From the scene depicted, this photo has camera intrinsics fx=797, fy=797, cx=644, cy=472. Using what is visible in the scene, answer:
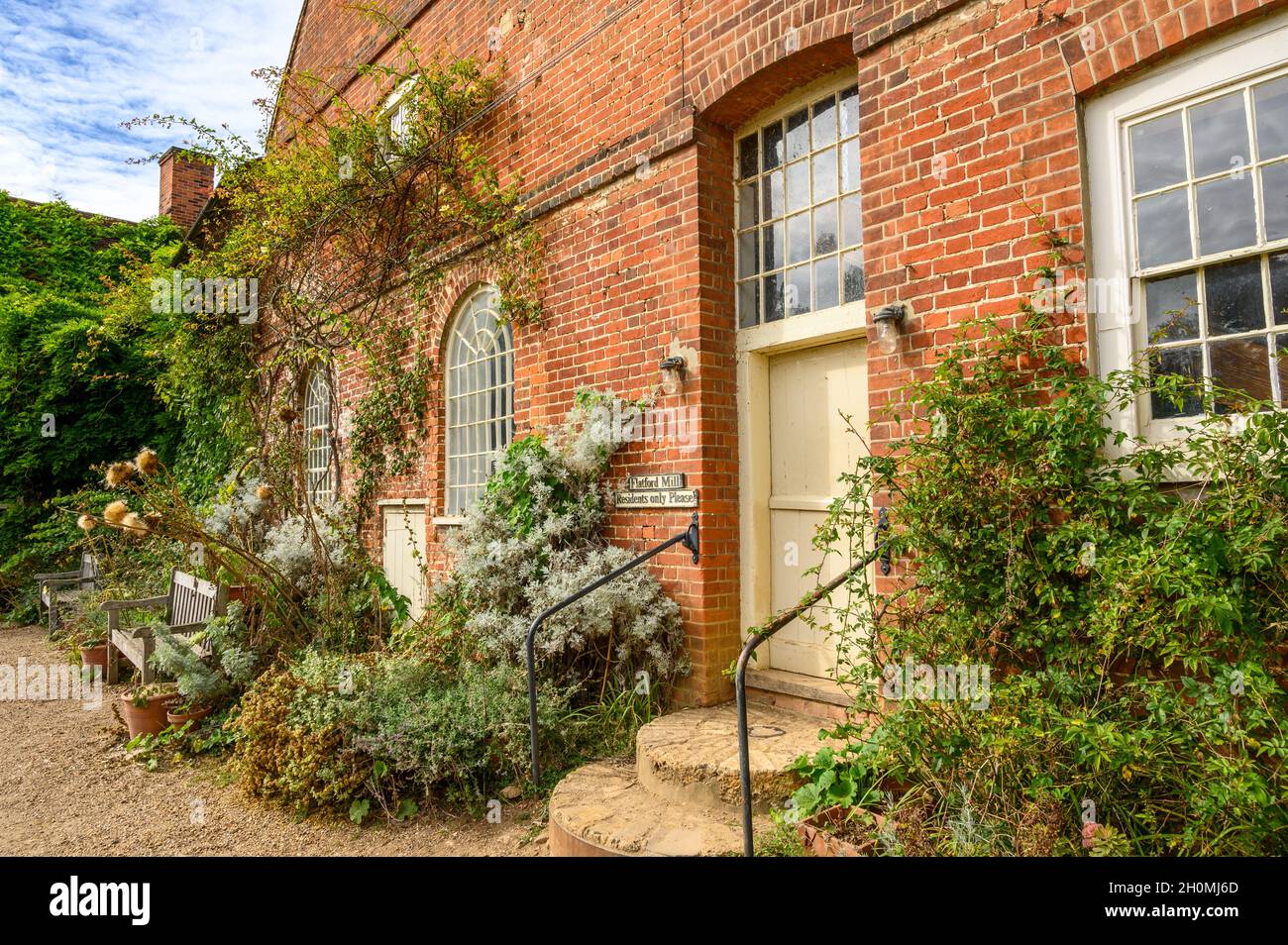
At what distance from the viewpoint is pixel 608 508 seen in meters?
5.62

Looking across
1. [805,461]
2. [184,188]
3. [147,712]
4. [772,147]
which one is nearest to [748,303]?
[772,147]

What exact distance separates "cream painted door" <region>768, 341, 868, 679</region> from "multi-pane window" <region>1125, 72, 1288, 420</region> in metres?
1.60

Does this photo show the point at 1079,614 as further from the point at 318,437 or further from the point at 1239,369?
the point at 318,437

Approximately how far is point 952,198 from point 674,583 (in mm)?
2740

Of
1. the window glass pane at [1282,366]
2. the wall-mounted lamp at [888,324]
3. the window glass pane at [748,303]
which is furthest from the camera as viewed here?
the window glass pane at [748,303]

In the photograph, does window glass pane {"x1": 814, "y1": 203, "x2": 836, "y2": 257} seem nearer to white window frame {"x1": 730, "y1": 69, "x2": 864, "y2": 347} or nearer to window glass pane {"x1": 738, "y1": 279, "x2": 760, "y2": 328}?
white window frame {"x1": 730, "y1": 69, "x2": 864, "y2": 347}

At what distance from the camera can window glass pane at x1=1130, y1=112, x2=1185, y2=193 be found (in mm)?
3240

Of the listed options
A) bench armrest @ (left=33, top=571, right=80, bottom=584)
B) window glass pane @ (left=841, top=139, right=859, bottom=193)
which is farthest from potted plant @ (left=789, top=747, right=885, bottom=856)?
bench armrest @ (left=33, top=571, right=80, bottom=584)

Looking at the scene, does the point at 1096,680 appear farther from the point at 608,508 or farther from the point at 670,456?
the point at 608,508

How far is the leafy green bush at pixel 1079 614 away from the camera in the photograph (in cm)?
266

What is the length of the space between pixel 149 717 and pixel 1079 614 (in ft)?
20.6

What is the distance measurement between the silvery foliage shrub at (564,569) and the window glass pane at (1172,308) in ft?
9.80

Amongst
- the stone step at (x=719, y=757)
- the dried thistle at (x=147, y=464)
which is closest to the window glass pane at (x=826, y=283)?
the stone step at (x=719, y=757)

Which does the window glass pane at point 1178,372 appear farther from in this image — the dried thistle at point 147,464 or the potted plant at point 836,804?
the dried thistle at point 147,464
